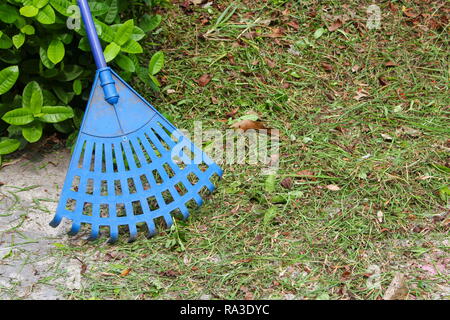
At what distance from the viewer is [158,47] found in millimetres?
2984

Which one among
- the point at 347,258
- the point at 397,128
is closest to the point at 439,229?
the point at 347,258

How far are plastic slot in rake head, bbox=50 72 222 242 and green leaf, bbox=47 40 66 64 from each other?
0.19 meters

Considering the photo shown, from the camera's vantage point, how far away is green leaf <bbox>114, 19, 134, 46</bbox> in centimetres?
238

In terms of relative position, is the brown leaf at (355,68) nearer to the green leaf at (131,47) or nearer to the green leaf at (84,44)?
the green leaf at (131,47)

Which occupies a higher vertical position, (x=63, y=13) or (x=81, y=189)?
(x=63, y=13)

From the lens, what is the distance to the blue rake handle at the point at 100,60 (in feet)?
7.45

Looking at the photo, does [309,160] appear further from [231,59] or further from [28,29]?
[28,29]

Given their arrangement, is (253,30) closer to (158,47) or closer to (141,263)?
(158,47)

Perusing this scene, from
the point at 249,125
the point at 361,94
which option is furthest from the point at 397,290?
the point at 361,94

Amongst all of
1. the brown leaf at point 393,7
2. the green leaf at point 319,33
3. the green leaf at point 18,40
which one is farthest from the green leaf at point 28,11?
the brown leaf at point 393,7

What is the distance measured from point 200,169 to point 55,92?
2.25ft

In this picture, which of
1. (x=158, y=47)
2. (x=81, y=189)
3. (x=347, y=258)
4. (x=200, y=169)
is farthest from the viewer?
(x=158, y=47)

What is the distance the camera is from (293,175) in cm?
241

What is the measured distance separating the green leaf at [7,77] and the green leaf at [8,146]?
0.26 m
